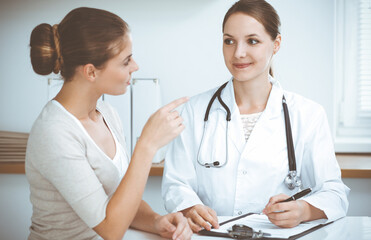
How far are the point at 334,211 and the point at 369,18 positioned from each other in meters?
1.45

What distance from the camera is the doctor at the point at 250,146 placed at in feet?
4.84

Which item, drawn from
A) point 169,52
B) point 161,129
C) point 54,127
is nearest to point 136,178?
point 161,129

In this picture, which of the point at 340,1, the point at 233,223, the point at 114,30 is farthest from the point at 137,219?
the point at 340,1

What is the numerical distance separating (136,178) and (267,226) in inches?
16.1

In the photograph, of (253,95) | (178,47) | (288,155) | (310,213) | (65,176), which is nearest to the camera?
(65,176)

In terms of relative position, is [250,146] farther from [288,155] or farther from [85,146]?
[85,146]

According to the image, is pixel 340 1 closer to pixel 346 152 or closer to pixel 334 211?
pixel 346 152

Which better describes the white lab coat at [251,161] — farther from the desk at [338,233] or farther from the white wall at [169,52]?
the white wall at [169,52]

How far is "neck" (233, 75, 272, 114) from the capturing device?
5.23ft

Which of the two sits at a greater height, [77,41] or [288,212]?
[77,41]

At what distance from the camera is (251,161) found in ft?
4.83

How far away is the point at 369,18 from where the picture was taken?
2312 mm

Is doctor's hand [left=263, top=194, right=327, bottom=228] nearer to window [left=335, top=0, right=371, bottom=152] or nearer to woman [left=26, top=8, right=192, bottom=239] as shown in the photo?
woman [left=26, top=8, right=192, bottom=239]

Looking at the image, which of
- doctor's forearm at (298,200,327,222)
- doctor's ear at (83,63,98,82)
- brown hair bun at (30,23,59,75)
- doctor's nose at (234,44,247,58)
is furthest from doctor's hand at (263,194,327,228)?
brown hair bun at (30,23,59,75)
